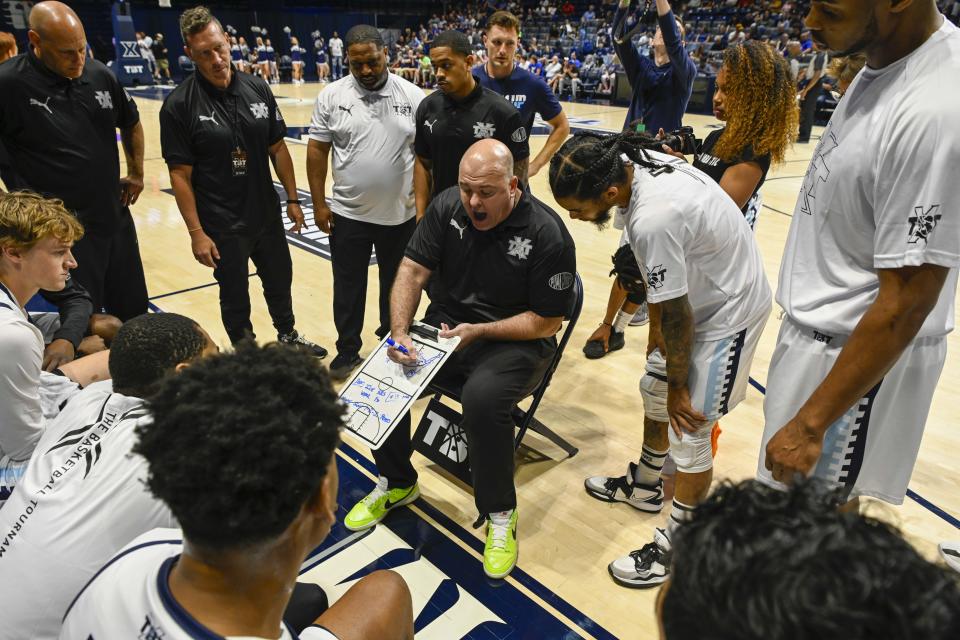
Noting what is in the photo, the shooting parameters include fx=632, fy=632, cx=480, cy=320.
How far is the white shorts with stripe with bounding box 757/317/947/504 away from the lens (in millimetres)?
1491

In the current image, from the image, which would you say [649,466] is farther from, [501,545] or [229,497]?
[229,497]

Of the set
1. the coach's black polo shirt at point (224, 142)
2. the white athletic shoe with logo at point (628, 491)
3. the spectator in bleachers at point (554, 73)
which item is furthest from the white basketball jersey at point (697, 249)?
the spectator in bleachers at point (554, 73)

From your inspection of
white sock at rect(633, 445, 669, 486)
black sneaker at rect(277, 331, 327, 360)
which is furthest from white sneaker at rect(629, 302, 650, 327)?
black sneaker at rect(277, 331, 327, 360)

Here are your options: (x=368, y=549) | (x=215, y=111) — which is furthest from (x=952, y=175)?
(x=215, y=111)

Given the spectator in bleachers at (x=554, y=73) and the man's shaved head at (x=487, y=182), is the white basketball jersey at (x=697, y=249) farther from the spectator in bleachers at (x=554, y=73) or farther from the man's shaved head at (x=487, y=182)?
the spectator in bleachers at (x=554, y=73)

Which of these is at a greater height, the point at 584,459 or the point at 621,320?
the point at 621,320

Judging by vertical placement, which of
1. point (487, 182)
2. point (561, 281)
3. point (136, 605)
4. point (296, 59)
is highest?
point (487, 182)

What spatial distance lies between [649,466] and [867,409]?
1247 millimetres

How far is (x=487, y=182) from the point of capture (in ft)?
8.02

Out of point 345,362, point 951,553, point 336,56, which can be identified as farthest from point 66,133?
point 336,56

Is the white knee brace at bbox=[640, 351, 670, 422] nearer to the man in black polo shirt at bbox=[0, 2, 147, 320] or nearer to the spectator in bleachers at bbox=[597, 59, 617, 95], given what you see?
the man in black polo shirt at bbox=[0, 2, 147, 320]

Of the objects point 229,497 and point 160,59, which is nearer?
point 229,497

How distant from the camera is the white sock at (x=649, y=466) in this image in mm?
2664

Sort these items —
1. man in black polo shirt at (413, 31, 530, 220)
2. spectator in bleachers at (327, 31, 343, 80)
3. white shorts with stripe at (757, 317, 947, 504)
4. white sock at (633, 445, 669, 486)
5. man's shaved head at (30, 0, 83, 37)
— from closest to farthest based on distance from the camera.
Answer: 1. white shorts with stripe at (757, 317, 947, 504)
2. white sock at (633, 445, 669, 486)
3. man's shaved head at (30, 0, 83, 37)
4. man in black polo shirt at (413, 31, 530, 220)
5. spectator in bleachers at (327, 31, 343, 80)
